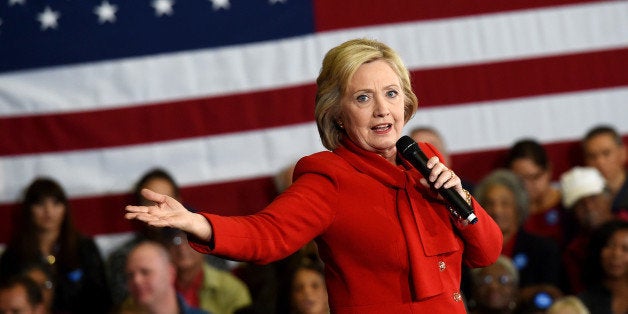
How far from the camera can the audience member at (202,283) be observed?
506cm

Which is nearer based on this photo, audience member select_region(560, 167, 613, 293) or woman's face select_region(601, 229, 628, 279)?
woman's face select_region(601, 229, 628, 279)

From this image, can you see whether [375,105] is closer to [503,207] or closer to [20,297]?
[20,297]

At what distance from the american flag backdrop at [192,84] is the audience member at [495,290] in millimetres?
1311

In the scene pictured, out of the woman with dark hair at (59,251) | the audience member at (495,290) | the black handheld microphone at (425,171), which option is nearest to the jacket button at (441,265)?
the black handheld microphone at (425,171)

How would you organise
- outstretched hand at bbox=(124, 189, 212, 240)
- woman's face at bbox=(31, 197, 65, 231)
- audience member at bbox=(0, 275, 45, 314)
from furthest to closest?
woman's face at bbox=(31, 197, 65, 231) < audience member at bbox=(0, 275, 45, 314) < outstretched hand at bbox=(124, 189, 212, 240)

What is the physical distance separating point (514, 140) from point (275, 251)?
3.98 meters

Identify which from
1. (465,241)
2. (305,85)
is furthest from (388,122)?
(305,85)

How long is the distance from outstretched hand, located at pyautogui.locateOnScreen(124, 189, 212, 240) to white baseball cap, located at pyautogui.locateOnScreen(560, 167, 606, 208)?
141 inches

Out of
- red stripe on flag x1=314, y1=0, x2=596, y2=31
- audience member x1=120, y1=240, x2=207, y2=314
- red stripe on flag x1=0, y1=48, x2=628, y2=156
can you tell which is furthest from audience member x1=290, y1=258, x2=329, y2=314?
red stripe on flag x1=314, y1=0, x2=596, y2=31

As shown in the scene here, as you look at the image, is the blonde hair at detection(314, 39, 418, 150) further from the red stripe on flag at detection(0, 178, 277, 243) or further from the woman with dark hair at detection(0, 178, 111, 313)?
the red stripe on flag at detection(0, 178, 277, 243)

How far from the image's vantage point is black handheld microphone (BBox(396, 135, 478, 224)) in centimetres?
251

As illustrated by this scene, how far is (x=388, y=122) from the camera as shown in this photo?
8.59 feet

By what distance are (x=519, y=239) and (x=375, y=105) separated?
291 centimetres

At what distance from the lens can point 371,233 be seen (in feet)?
8.38
